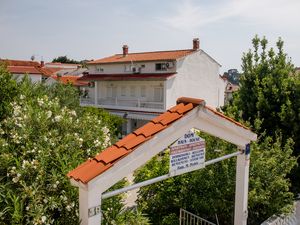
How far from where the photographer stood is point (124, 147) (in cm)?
400

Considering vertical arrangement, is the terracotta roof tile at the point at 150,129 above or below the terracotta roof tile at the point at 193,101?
below

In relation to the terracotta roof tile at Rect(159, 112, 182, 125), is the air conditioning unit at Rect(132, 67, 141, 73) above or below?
above

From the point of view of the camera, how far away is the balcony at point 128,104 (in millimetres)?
29625

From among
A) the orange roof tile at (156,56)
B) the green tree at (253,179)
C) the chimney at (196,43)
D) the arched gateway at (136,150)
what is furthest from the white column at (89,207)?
the chimney at (196,43)

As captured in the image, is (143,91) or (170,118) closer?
(170,118)

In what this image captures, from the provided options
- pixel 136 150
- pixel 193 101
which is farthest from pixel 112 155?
pixel 193 101

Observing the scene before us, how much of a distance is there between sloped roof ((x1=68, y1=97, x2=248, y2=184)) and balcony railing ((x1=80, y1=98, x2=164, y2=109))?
24.4 meters

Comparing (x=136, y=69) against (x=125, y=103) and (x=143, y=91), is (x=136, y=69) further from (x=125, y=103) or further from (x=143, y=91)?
(x=125, y=103)

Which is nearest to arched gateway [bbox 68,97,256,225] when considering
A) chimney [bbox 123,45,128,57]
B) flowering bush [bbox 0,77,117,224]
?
flowering bush [bbox 0,77,117,224]

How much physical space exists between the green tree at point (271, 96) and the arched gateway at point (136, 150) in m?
4.25

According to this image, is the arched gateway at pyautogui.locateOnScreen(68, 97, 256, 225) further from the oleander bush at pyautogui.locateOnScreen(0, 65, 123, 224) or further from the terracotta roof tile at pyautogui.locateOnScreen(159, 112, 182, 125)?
the oleander bush at pyautogui.locateOnScreen(0, 65, 123, 224)

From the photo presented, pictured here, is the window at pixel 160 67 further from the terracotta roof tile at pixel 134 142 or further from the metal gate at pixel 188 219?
the terracotta roof tile at pixel 134 142

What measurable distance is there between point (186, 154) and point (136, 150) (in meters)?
1.11

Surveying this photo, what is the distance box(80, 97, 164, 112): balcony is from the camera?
2962 cm
